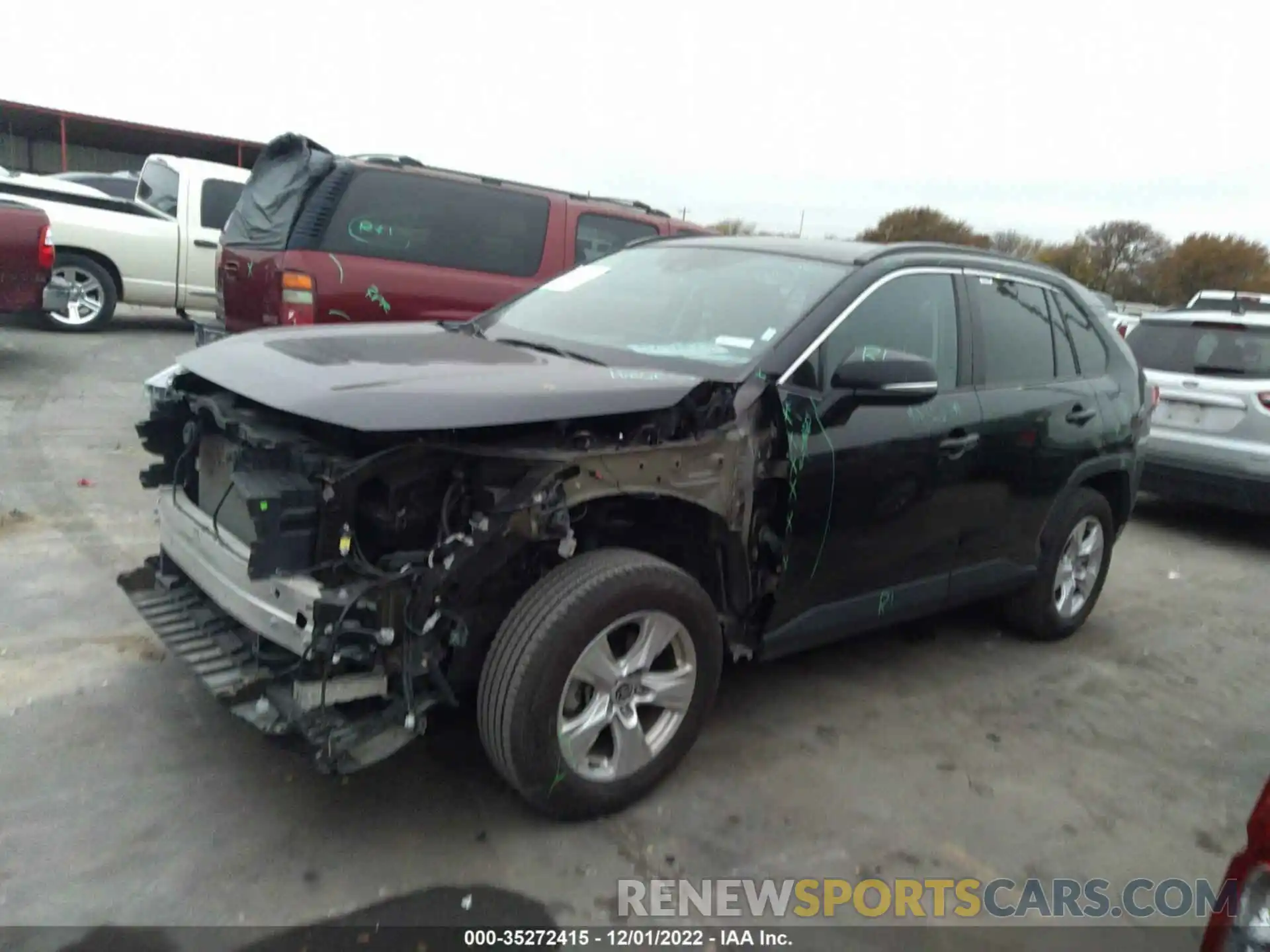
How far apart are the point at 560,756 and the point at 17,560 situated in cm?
324

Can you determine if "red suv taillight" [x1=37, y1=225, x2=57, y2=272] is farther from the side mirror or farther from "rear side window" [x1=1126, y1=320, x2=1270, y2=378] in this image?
"rear side window" [x1=1126, y1=320, x2=1270, y2=378]

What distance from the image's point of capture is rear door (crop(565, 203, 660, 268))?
790 centimetres

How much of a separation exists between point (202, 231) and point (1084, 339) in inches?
395

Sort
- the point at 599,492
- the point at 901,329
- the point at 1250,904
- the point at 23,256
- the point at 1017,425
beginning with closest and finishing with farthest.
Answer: the point at 1250,904 → the point at 599,492 → the point at 901,329 → the point at 1017,425 → the point at 23,256

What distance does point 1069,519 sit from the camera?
4.77m

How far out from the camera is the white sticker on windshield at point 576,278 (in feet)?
14.7

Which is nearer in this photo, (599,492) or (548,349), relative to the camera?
(599,492)

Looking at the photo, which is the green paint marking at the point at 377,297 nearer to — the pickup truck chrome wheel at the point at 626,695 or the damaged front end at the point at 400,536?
the damaged front end at the point at 400,536

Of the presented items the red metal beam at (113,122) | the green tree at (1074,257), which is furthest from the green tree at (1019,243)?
the red metal beam at (113,122)

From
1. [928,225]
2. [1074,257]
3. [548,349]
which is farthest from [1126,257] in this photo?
[548,349]

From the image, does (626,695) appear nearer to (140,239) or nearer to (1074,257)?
(140,239)

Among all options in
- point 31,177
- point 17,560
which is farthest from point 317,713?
point 31,177

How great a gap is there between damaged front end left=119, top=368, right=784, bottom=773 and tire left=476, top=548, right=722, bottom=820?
0.42 feet

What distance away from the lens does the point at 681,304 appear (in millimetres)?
3963
